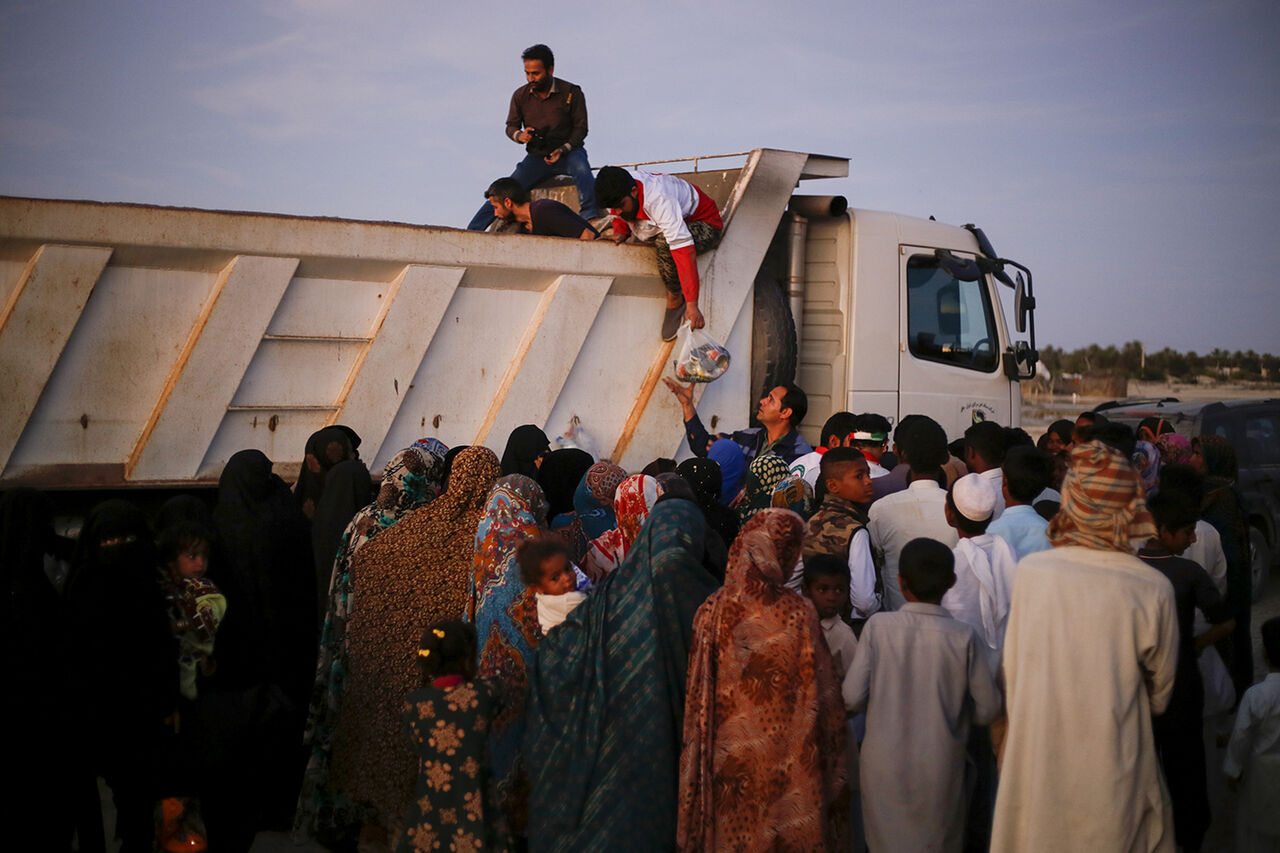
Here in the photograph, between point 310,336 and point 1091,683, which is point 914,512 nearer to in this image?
point 1091,683

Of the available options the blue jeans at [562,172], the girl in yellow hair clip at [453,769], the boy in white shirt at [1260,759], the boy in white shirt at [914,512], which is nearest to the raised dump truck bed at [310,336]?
the blue jeans at [562,172]

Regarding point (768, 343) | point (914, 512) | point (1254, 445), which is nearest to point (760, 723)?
point (914, 512)

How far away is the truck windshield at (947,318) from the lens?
24.4 ft

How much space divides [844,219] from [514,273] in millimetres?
2444

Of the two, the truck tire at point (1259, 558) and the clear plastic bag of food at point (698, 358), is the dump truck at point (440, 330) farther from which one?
the truck tire at point (1259, 558)

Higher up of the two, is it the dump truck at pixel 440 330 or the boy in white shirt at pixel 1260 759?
the dump truck at pixel 440 330

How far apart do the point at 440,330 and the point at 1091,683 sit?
3824mm

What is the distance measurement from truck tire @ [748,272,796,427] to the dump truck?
0.01 metres

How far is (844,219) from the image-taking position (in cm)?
720

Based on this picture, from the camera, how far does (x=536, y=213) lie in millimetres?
6461

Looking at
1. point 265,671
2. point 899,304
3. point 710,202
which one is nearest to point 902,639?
point 265,671

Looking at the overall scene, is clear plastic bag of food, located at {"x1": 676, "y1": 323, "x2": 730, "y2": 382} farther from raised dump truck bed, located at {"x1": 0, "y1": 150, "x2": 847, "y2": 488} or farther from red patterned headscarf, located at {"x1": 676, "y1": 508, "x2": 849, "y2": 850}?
red patterned headscarf, located at {"x1": 676, "y1": 508, "x2": 849, "y2": 850}

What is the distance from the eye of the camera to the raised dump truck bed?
480 cm

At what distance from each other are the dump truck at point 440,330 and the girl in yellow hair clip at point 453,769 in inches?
96.4
